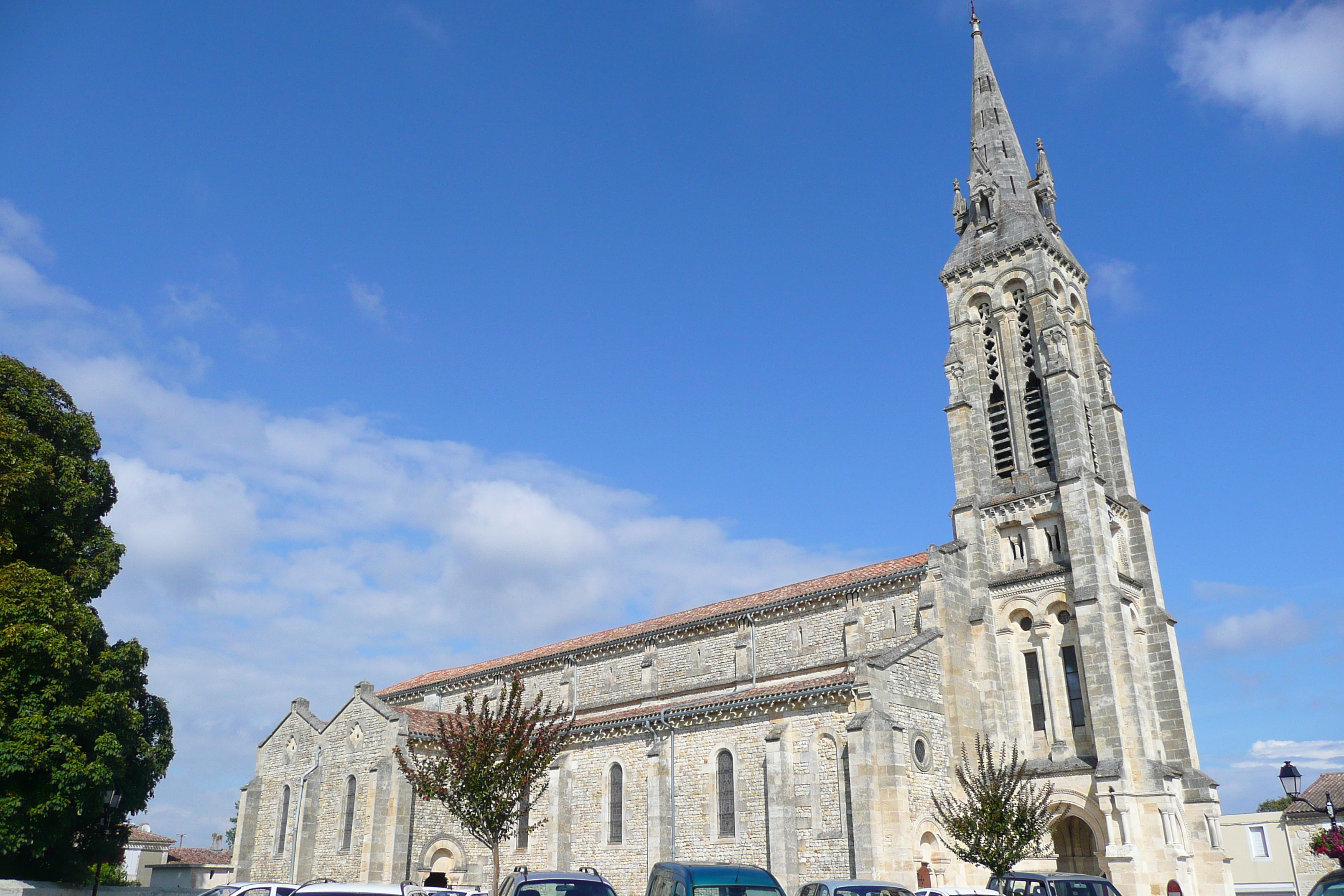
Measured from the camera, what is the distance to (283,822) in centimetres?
3909

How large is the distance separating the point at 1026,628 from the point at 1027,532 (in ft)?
10.7

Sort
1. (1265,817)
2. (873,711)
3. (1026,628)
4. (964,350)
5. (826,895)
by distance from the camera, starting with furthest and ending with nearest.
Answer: (1265,817), (964,350), (1026,628), (873,711), (826,895)

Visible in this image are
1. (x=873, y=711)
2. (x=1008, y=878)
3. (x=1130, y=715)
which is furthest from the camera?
(x=1130, y=715)

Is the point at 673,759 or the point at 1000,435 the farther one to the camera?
the point at 1000,435

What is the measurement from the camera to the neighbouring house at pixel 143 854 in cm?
5644

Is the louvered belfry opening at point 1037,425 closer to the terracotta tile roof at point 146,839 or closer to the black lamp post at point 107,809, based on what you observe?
the black lamp post at point 107,809

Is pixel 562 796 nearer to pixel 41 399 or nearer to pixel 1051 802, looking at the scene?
pixel 1051 802

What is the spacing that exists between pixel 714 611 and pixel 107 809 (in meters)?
20.4

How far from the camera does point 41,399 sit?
89.7 feet

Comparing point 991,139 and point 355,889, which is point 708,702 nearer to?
point 355,889

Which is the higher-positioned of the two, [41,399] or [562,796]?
[41,399]

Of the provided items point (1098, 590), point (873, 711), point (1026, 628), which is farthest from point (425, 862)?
point (1098, 590)

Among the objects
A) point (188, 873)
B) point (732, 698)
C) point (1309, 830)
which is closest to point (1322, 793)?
point (1309, 830)

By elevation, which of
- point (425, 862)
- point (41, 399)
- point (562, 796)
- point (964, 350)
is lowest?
point (425, 862)
